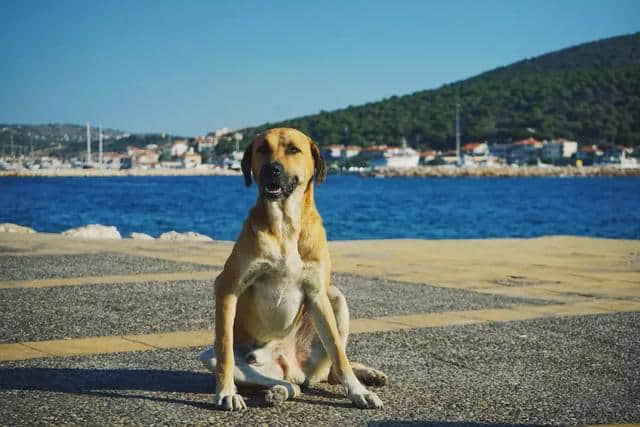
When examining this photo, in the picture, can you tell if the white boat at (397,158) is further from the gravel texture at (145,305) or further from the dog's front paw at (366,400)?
the dog's front paw at (366,400)

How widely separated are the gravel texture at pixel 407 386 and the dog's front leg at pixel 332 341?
8 cm

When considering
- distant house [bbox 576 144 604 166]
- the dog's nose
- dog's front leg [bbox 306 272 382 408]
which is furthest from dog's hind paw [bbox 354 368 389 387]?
distant house [bbox 576 144 604 166]

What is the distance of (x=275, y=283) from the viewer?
4.91 meters

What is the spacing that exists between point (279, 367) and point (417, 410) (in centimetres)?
84

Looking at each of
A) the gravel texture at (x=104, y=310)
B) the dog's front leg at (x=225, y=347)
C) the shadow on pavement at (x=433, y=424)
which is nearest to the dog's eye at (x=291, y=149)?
the dog's front leg at (x=225, y=347)

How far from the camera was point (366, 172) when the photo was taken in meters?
179

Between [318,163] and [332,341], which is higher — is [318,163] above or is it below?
above

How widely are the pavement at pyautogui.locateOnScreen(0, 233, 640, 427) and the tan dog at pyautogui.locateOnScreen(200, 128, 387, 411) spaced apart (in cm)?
16

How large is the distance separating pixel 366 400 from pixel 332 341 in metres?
0.37

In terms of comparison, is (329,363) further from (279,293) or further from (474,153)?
(474,153)

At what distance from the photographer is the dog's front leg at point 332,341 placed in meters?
4.97

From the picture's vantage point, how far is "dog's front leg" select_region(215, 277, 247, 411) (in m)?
4.88

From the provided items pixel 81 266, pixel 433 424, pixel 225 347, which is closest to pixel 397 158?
pixel 81 266

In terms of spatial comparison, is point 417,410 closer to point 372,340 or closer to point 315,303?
point 315,303
